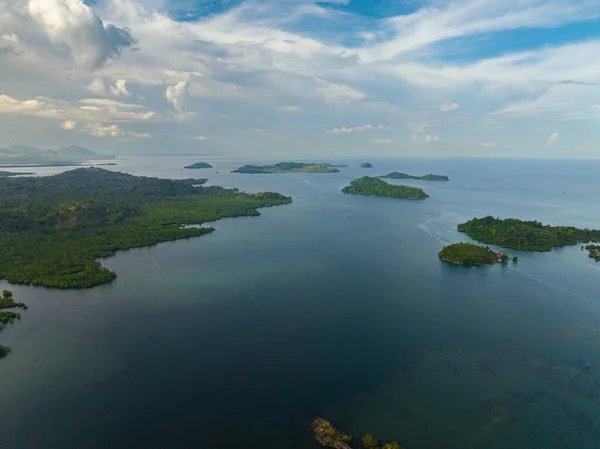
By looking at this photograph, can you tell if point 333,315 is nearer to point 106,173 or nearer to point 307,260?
point 307,260

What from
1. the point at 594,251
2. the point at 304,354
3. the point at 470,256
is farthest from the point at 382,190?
the point at 304,354

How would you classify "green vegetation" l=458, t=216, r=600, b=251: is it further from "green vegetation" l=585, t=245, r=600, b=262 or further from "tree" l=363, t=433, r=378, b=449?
"tree" l=363, t=433, r=378, b=449

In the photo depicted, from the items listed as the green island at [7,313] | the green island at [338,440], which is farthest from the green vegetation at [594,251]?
the green island at [7,313]

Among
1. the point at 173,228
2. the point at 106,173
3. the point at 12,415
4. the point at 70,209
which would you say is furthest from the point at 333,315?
the point at 106,173

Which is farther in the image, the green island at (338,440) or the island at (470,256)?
the island at (470,256)

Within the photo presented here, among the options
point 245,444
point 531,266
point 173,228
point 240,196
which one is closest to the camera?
point 245,444

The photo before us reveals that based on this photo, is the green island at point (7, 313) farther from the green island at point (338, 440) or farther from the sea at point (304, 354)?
the green island at point (338, 440)
